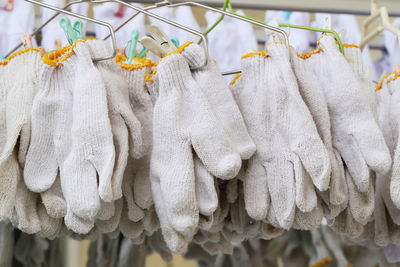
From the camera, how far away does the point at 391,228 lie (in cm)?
105

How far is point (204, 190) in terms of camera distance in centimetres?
83

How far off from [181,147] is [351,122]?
269mm

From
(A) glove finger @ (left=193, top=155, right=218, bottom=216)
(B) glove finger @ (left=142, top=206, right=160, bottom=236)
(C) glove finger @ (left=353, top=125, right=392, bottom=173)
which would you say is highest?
(C) glove finger @ (left=353, top=125, right=392, bottom=173)

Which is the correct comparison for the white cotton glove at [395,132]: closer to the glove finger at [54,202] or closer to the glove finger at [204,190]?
the glove finger at [204,190]

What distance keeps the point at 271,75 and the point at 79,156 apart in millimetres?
313

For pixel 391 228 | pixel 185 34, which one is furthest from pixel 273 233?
pixel 185 34

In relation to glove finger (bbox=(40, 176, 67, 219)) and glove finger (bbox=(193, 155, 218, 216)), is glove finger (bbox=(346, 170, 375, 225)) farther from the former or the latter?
glove finger (bbox=(40, 176, 67, 219))

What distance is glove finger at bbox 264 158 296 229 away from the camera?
33.7 inches

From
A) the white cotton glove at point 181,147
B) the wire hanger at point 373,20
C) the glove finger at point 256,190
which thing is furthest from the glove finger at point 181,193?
the wire hanger at point 373,20

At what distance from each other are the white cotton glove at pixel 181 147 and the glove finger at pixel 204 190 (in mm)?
15

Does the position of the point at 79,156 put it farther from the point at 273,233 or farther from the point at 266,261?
the point at 266,261

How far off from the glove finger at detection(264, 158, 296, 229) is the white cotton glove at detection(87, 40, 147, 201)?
0.20 m

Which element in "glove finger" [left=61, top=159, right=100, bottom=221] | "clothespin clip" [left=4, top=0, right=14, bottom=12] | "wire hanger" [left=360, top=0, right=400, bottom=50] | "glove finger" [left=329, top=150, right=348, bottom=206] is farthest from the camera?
"clothespin clip" [left=4, top=0, right=14, bottom=12]

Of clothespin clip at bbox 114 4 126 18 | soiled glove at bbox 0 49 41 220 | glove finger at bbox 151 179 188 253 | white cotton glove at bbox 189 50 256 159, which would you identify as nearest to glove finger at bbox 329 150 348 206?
white cotton glove at bbox 189 50 256 159
